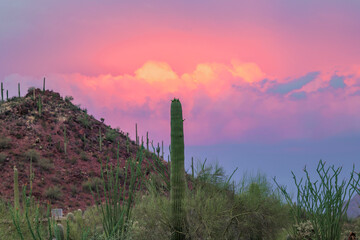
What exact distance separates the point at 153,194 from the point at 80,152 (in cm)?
2114

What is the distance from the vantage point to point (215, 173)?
447 inches

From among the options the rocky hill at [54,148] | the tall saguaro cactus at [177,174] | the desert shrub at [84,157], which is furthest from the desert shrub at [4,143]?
the tall saguaro cactus at [177,174]

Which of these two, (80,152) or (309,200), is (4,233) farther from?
(80,152)

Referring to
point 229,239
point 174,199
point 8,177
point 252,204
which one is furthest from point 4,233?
point 8,177

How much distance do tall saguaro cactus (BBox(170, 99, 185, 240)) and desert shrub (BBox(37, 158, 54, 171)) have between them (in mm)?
19377

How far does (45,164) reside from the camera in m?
27.4

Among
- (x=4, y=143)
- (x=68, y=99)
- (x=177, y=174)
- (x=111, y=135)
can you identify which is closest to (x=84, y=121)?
(x=111, y=135)

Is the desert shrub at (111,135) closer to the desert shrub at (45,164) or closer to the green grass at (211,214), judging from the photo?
the desert shrub at (45,164)

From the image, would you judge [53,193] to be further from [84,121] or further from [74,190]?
[84,121]

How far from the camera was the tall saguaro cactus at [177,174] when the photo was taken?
9.53m

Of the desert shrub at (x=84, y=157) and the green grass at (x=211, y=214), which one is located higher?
the desert shrub at (x=84, y=157)

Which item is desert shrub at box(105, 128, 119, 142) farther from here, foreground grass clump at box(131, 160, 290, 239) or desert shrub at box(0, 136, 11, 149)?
foreground grass clump at box(131, 160, 290, 239)

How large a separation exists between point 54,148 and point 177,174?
873 inches

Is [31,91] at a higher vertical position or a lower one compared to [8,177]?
higher
